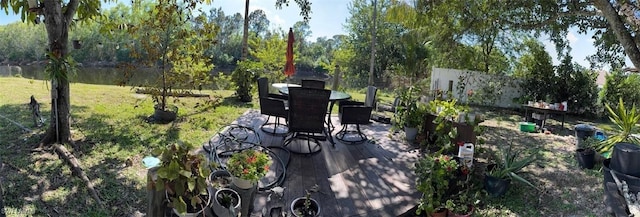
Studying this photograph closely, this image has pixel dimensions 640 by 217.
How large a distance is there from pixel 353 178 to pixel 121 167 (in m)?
2.30

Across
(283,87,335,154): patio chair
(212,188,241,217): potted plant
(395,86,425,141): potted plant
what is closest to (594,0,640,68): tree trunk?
(395,86,425,141): potted plant

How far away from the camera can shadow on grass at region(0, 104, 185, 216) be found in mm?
2523

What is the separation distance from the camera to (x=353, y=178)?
340 centimetres

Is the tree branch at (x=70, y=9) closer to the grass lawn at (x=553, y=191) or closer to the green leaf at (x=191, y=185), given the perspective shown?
the green leaf at (x=191, y=185)

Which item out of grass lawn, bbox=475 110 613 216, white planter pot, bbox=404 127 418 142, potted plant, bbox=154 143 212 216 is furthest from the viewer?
white planter pot, bbox=404 127 418 142

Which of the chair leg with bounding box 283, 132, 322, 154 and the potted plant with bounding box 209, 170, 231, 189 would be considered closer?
the potted plant with bounding box 209, 170, 231, 189

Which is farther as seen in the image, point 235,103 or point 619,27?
point 235,103

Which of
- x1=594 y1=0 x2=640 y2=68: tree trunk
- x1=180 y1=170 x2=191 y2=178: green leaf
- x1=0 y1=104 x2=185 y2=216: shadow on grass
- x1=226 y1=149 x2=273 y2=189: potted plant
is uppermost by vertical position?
x1=594 y1=0 x2=640 y2=68: tree trunk

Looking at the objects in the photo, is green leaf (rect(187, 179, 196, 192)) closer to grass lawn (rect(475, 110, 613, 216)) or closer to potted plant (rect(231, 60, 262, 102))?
grass lawn (rect(475, 110, 613, 216))

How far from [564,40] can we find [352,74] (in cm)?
916

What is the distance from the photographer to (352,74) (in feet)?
56.5

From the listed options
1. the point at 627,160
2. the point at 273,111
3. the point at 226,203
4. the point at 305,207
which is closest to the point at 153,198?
the point at 226,203

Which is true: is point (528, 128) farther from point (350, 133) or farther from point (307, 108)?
point (307, 108)

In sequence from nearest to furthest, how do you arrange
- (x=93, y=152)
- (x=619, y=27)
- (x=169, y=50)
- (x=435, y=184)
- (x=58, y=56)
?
(x=435, y=184) → (x=58, y=56) → (x=93, y=152) → (x=169, y=50) → (x=619, y=27)
